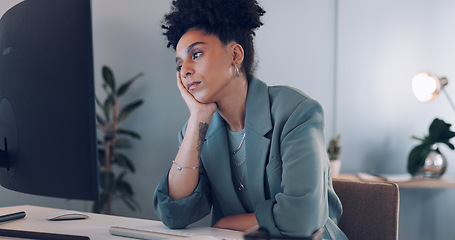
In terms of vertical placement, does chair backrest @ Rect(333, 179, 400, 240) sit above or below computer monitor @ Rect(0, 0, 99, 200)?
below

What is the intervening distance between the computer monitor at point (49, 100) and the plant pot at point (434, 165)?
239cm

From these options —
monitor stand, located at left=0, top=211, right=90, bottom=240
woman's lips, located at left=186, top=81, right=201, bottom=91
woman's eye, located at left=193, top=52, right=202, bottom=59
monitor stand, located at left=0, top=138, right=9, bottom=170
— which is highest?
woman's eye, located at left=193, top=52, right=202, bottom=59

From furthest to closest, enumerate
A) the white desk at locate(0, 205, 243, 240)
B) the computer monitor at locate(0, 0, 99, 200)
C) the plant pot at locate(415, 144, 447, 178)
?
the plant pot at locate(415, 144, 447, 178), the white desk at locate(0, 205, 243, 240), the computer monitor at locate(0, 0, 99, 200)

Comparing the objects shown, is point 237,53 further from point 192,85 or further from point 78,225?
point 78,225

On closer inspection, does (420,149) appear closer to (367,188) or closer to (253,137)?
(367,188)

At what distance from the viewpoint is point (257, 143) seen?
136cm

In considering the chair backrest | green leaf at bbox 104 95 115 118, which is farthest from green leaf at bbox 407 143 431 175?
green leaf at bbox 104 95 115 118

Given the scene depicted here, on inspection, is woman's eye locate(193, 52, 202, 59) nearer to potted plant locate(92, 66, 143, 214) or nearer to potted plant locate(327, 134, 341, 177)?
potted plant locate(327, 134, 341, 177)

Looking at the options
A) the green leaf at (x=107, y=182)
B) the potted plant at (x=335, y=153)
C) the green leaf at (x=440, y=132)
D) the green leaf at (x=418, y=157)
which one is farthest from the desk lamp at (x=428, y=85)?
the green leaf at (x=107, y=182)

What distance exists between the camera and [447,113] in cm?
319

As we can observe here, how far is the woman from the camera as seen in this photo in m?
1.25

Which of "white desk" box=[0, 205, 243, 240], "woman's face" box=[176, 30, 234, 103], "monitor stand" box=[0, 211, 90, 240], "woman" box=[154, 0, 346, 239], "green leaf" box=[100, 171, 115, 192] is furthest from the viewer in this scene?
"green leaf" box=[100, 171, 115, 192]

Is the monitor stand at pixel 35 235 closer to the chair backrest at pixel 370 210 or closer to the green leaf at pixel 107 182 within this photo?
the chair backrest at pixel 370 210

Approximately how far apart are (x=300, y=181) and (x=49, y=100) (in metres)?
0.67
